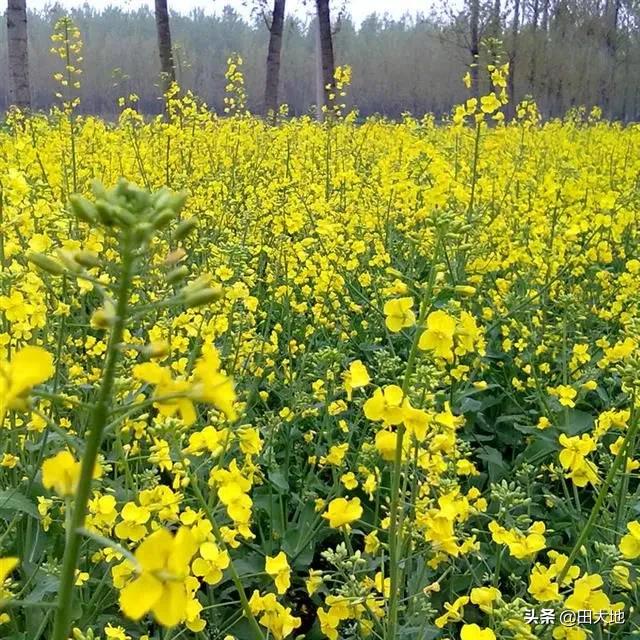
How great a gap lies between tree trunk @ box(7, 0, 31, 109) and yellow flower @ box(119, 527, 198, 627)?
857 cm

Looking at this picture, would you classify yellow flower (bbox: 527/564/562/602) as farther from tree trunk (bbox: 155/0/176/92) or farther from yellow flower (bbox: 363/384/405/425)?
tree trunk (bbox: 155/0/176/92)

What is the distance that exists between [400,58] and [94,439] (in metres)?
55.0

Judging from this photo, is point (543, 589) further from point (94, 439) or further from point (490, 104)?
point (490, 104)

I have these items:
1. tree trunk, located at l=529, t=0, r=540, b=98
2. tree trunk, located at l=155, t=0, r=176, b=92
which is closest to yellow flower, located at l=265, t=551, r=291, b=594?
tree trunk, located at l=155, t=0, r=176, b=92

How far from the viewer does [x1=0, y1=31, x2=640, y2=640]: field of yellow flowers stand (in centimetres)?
86

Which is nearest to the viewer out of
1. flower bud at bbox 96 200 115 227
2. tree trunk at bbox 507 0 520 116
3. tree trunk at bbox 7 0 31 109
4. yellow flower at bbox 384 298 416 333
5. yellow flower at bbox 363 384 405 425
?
flower bud at bbox 96 200 115 227

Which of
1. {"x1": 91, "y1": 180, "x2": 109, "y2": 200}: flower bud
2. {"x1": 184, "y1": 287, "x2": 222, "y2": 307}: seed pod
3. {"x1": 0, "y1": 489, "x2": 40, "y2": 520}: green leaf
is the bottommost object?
{"x1": 0, "y1": 489, "x2": 40, "y2": 520}: green leaf

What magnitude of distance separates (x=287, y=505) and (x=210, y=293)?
200 cm

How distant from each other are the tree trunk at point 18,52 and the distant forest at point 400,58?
1031 millimetres

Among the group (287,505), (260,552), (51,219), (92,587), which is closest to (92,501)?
(92,587)

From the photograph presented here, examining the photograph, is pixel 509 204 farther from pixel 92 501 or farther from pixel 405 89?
pixel 405 89

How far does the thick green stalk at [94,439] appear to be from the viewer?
0.78 m

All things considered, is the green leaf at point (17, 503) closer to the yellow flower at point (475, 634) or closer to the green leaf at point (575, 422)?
the yellow flower at point (475, 634)

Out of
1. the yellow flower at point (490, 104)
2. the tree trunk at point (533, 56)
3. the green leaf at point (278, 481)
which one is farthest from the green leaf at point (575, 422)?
the tree trunk at point (533, 56)
